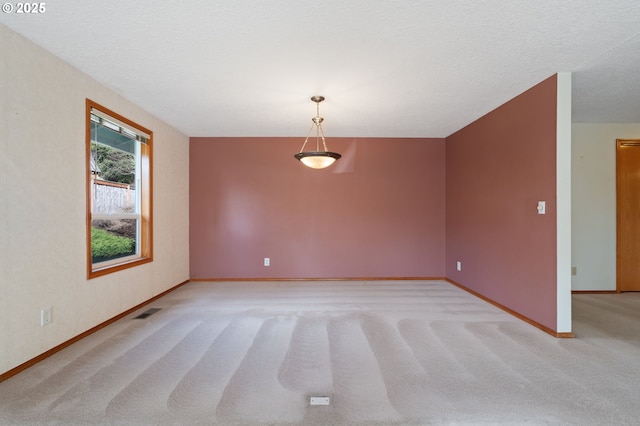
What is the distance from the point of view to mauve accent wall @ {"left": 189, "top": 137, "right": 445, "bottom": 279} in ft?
15.8

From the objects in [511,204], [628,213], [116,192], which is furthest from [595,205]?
[116,192]

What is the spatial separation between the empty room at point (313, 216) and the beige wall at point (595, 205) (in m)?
0.03

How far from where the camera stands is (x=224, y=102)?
3320mm

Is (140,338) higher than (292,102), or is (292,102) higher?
(292,102)

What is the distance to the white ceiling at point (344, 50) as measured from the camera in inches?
71.4

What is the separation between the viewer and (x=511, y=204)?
325cm

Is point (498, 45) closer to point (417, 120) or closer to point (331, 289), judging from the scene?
point (417, 120)

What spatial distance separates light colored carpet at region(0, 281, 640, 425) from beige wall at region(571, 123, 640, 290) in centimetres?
81

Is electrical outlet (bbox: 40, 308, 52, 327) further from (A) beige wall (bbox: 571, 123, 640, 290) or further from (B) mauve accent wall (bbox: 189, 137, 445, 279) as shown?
(A) beige wall (bbox: 571, 123, 640, 290)

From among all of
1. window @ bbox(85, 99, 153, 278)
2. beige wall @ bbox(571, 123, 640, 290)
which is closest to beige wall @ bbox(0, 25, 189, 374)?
window @ bbox(85, 99, 153, 278)

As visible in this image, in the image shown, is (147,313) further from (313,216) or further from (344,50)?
(344,50)

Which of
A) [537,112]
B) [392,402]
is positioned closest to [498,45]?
[537,112]

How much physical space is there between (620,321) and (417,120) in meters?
3.25

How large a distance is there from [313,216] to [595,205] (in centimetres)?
422
